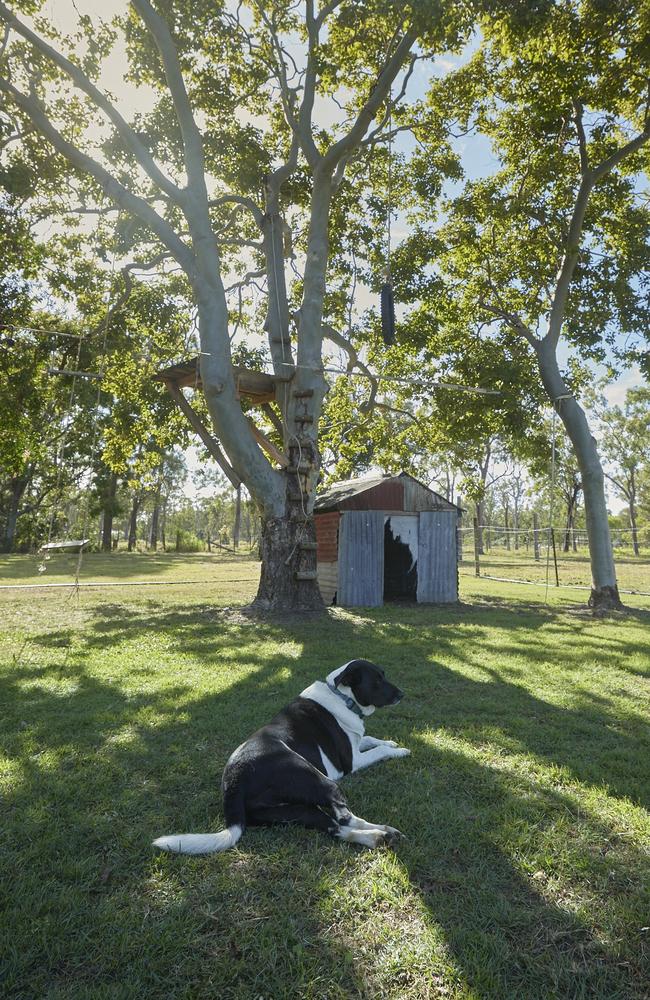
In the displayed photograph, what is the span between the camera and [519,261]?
52.2ft

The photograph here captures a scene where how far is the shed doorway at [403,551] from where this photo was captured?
17.3 meters

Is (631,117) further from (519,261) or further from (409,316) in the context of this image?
(409,316)

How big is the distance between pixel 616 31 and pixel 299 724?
15.8 m

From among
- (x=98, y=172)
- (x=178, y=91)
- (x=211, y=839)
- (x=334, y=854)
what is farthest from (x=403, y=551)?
(x=211, y=839)

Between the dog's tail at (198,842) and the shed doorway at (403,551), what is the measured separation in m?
14.3

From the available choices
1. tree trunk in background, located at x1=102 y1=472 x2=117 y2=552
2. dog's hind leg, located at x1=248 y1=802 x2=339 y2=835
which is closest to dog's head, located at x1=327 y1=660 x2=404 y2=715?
dog's hind leg, located at x1=248 y1=802 x2=339 y2=835

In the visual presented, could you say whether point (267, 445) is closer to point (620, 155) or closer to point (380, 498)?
point (380, 498)

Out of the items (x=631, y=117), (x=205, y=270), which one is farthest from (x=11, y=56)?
(x=631, y=117)

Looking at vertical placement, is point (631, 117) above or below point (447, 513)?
above

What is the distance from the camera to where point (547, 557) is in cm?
1316

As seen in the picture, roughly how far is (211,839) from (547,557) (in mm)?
11816

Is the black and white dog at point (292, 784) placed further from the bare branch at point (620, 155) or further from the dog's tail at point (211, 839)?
the bare branch at point (620, 155)

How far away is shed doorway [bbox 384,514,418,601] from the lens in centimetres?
1730

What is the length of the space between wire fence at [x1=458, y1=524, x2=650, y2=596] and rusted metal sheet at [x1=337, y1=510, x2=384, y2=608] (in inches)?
179
